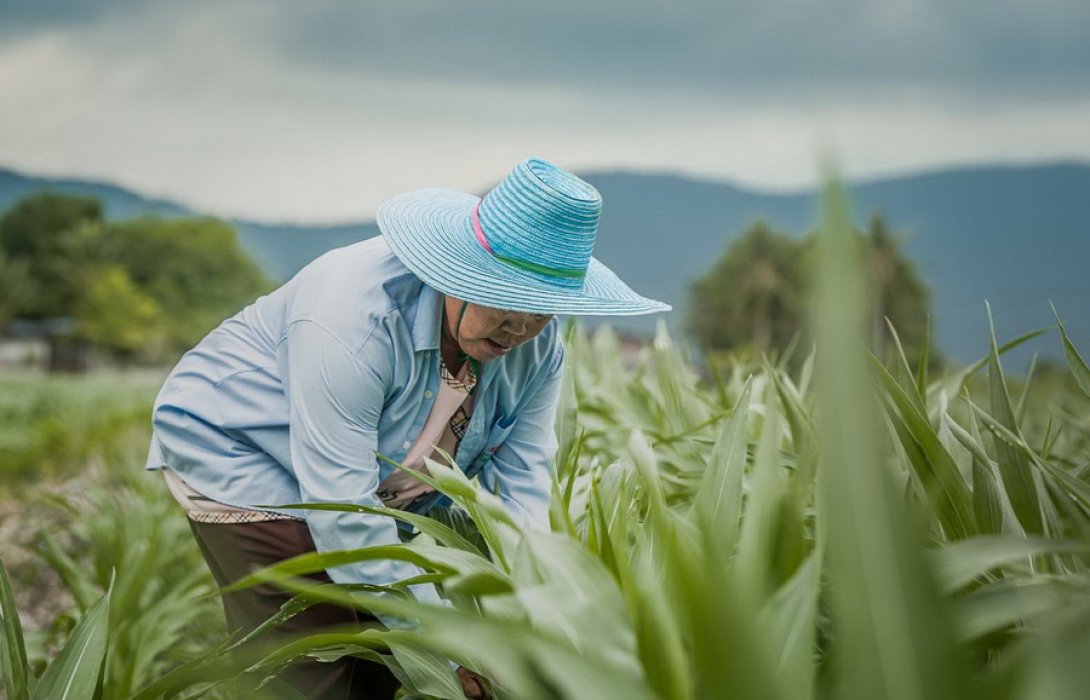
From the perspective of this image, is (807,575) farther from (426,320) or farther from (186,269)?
(186,269)

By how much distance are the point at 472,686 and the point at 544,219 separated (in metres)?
0.63

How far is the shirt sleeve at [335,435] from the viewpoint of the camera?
1.43m

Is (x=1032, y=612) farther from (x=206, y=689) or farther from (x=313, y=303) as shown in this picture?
(x=313, y=303)

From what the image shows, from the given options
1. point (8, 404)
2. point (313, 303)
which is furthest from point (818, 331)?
point (8, 404)

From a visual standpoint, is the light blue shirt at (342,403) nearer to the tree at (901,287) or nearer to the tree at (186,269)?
the tree at (901,287)

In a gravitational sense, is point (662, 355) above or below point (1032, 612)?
below

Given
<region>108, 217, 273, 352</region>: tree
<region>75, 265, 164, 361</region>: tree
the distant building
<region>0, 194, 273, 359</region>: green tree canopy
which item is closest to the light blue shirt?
the distant building

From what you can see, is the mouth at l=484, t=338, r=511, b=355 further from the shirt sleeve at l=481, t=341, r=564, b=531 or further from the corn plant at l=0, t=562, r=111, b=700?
the corn plant at l=0, t=562, r=111, b=700

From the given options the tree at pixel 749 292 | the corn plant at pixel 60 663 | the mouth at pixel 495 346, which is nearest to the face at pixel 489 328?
the mouth at pixel 495 346

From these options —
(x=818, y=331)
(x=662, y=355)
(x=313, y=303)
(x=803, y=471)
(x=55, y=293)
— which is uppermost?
(x=818, y=331)

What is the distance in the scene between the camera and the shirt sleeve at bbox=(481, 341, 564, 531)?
5.78 feet

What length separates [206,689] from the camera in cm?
106

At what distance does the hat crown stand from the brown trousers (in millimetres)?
620

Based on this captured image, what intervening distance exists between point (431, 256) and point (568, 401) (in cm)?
58
